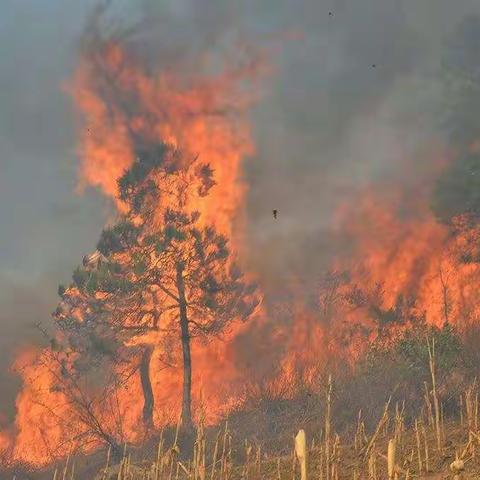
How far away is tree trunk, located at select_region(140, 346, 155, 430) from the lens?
42.2 meters

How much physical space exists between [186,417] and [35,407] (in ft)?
48.4

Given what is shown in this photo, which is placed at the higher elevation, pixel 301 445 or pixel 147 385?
pixel 147 385

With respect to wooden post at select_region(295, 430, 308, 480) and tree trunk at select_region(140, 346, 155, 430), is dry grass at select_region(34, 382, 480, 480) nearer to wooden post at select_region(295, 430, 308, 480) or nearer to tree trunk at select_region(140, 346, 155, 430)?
wooden post at select_region(295, 430, 308, 480)

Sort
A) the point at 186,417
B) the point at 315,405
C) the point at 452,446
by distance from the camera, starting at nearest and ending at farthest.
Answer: the point at 452,446
the point at 315,405
the point at 186,417

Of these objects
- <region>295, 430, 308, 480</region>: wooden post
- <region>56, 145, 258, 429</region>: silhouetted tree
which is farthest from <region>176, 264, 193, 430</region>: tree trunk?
<region>295, 430, 308, 480</region>: wooden post

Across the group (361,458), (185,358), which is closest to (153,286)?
Result: (185,358)

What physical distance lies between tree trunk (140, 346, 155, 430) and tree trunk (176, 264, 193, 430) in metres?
5.14

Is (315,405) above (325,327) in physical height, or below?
below

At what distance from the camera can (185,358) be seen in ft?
123

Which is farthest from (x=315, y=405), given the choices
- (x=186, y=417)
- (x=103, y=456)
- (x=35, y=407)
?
(x=35, y=407)

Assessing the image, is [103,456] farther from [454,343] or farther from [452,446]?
[452,446]

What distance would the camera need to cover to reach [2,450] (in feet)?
114

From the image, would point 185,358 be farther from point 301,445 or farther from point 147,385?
point 301,445

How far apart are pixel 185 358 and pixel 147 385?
22.5ft
